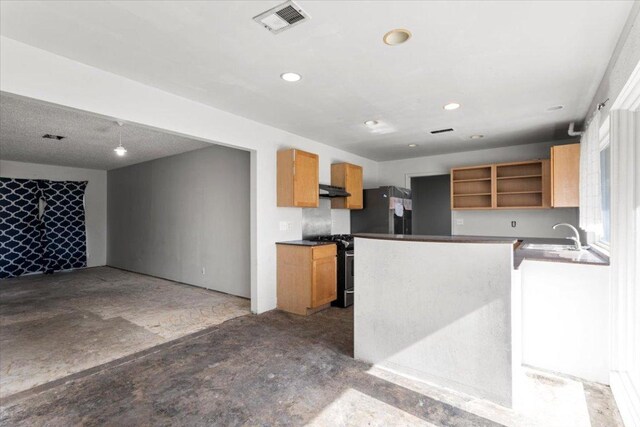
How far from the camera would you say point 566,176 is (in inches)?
158

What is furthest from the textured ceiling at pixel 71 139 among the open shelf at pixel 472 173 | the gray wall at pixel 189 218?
the open shelf at pixel 472 173

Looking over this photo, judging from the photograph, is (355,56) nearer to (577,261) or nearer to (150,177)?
(577,261)

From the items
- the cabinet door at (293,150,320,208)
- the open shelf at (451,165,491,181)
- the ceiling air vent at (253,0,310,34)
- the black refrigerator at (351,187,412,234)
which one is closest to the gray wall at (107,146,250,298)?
the cabinet door at (293,150,320,208)

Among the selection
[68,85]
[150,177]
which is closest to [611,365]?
[68,85]

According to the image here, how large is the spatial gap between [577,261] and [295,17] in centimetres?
277

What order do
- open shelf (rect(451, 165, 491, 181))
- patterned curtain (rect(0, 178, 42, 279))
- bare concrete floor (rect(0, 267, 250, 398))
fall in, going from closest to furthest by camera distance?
bare concrete floor (rect(0, 267, 250, 398)) < open shelf (rect(451, 165, 491, 181)) < patterned curtain (rect(0, 178, 42, 279))

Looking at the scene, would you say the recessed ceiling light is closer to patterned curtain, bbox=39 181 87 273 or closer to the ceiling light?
the ceiling light

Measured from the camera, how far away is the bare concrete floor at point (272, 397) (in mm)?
1993

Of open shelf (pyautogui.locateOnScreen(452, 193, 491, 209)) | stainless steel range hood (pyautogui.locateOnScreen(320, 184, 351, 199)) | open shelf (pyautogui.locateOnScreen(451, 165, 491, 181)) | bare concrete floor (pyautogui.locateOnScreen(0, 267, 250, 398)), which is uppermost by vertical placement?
open shelf (pyautogui.locateOnScreen(451, 165, 491, 181))

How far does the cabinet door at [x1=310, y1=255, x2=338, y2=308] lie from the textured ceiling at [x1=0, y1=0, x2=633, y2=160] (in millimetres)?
1905

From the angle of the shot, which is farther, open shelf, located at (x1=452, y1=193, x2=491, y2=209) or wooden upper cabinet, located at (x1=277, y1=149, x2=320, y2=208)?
open shelf, located at (x1=452, y1=193, x2=491, y2=209)

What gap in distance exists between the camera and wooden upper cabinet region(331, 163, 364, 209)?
17.5 feet

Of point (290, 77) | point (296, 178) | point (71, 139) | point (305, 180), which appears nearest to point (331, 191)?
point (305, 180)

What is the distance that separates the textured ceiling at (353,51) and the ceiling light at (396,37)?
0.16 ft
